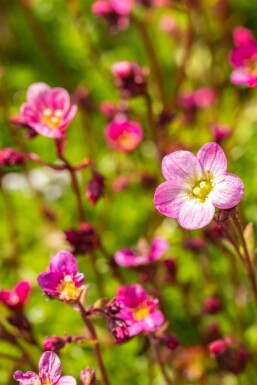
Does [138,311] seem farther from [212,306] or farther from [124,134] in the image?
[124,134]

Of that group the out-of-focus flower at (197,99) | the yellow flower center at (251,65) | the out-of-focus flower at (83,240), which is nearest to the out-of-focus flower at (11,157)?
the out-of-focus flower at (83,240)

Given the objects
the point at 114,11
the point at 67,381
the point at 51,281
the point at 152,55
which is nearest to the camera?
the point at 67,381

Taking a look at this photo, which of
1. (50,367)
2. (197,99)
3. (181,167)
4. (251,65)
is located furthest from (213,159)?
(197,99)

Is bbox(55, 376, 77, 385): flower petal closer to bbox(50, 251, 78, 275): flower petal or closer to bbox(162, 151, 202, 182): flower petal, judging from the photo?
bbox(50, 251, 78, 275): flower petal

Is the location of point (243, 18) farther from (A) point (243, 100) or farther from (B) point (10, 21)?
(B) point (10, 21)

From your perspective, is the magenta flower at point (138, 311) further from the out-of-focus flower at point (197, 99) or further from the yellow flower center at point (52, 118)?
the out-of-focus flower at point (197, 99)

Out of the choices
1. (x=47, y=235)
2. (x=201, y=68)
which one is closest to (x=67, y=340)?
(x=47, y=235)

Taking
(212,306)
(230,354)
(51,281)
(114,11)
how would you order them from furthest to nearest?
(114,11) → (212,306) → (230,354) → (51,281)
